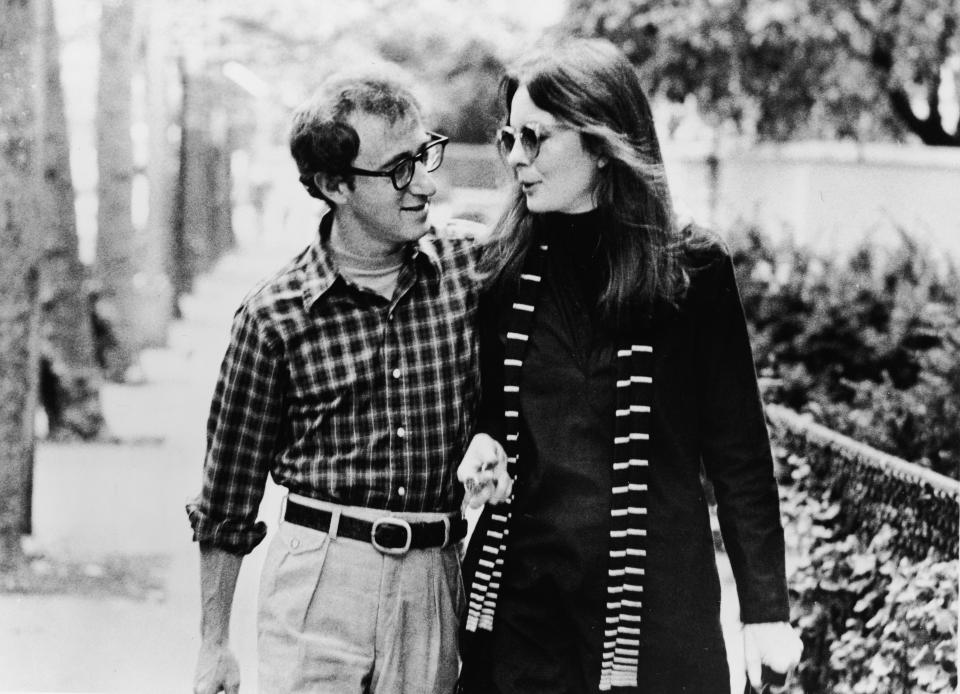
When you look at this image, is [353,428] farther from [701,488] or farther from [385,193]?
[701,488]

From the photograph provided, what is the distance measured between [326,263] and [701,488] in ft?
2.91

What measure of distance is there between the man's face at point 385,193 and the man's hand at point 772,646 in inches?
41.0

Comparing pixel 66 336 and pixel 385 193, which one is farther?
pixel 66 336

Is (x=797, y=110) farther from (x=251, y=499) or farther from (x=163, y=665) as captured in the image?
(x=251, y=499)

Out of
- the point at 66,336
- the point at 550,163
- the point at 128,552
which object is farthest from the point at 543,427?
the point at 66,336

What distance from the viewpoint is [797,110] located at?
963cm

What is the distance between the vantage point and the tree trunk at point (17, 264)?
6.50 metres

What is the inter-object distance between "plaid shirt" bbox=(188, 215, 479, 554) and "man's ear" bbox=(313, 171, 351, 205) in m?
0.12

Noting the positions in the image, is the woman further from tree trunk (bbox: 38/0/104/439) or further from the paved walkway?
tree trunk (bbox: 38/0/104/439)

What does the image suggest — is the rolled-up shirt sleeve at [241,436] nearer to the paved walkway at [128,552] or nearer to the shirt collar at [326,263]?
the shirt collar at [326,263]

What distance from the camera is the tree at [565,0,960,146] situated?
→ 8.31m

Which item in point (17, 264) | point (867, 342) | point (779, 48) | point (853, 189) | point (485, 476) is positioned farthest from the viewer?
point (853, 189)

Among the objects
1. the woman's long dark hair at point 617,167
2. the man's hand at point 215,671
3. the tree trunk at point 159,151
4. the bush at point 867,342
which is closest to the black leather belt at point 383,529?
the man's hand at point 215,671

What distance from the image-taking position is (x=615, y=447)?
8.75 ft
